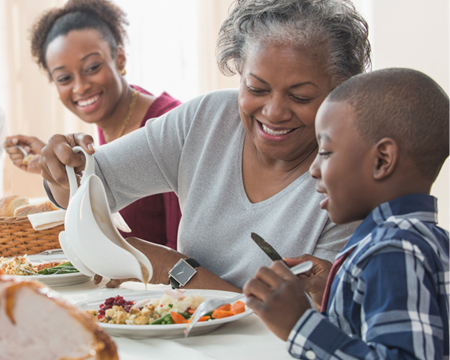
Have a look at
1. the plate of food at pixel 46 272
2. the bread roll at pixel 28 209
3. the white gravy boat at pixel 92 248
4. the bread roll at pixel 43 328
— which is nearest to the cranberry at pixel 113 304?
the white gravy boat at pixel 92 248

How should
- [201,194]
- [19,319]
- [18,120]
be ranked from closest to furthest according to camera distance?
[19,319], [201,194], [18,120]

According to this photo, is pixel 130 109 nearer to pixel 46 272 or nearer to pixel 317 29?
pixel 46 272

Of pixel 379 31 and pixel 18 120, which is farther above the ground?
pixel 379 31

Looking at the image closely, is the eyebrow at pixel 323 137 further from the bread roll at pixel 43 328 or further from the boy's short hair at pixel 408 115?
the bread roll at pixel 43 328

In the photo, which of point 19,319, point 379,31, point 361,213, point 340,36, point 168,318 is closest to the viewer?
point 19,319

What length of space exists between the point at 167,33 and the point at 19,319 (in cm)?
389

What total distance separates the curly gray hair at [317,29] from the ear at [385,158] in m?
0.54

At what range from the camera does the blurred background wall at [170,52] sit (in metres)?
2.93

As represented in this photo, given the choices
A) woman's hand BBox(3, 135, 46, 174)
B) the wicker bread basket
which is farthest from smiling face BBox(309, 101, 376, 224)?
woman's hand BBox(3, 135, 46, 174)

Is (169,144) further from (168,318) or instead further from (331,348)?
(331,348)

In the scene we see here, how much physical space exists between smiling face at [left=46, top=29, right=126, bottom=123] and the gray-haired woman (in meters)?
0.92

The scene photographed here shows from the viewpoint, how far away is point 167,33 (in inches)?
165

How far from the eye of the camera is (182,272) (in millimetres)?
1268

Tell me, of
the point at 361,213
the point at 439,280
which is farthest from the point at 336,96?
the point at 439,280
